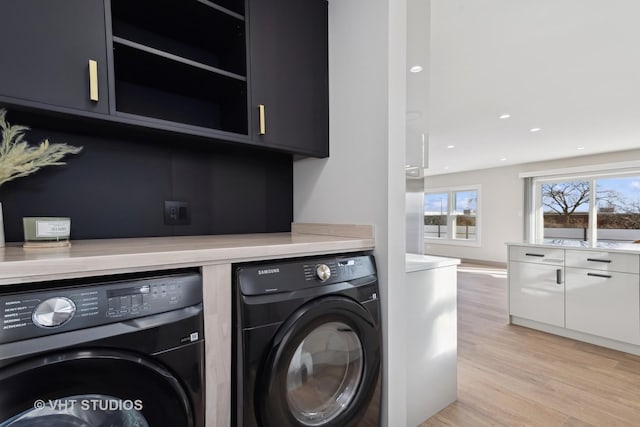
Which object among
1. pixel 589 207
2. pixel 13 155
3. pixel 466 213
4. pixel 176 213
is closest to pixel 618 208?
pixel 589 207

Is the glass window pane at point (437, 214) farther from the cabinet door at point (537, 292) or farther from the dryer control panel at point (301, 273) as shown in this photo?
the dryer control panel at point (301, 273)

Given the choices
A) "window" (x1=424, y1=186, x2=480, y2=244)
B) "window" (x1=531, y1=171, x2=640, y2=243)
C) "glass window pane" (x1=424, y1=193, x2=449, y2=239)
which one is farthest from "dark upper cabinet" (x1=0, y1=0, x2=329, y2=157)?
"glass window pane" (x1=424, y1=193, x2=449, y2=239)

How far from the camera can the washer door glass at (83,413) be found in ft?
1.99

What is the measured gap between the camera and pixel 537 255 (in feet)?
9.95

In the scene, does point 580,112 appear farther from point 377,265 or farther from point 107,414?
point 107,414

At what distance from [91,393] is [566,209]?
886 cm

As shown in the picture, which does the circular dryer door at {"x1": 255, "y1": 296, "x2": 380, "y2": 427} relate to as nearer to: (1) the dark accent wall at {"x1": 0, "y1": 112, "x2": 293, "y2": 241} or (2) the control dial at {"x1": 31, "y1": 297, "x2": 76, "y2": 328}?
(2) the control dial at {"x1": 31, "y1": 297, "x2": 76, "y2": 328}

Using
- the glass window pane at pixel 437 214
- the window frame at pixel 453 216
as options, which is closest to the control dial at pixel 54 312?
the window frame at pixel 453 216

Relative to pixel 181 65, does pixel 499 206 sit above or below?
below

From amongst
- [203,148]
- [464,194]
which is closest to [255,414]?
[203,148]

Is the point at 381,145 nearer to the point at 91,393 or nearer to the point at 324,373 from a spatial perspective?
the point at 324,373

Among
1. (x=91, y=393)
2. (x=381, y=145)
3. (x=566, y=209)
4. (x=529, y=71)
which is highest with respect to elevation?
(x=529, y=71)

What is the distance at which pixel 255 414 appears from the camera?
926 millimetres

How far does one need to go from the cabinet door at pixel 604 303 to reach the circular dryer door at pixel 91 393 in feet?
11.0
